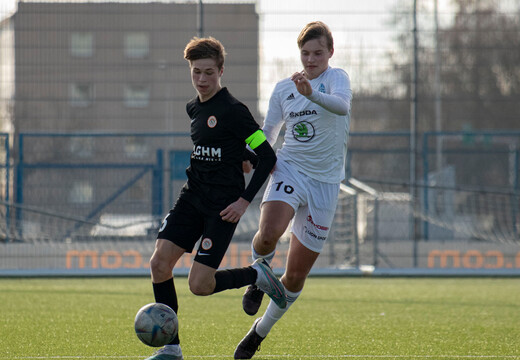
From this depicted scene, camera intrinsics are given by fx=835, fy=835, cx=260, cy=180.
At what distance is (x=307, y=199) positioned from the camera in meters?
5.27

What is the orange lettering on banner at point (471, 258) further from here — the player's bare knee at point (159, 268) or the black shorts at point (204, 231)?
the player's bare knee at point (159, 268)

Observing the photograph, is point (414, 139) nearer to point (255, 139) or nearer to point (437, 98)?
point (437, 98)

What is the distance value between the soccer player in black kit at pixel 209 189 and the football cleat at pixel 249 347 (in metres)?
0.39

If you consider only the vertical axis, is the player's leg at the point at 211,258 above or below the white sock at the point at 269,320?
above

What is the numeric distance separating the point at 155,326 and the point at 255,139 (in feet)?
3.93

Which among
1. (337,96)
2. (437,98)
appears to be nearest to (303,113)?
(337,96)

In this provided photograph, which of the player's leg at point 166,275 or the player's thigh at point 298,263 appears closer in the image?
the player's leg at point 166,275

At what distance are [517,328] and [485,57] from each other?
7573mm

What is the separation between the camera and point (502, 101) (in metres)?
13.1

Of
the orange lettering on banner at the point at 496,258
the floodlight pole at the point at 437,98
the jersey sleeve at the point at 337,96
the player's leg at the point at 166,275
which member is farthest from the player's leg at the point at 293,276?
the floodlight pole at the point at 437,98

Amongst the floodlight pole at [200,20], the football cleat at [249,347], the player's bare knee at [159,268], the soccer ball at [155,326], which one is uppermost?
the floodlight pole at [200,20]

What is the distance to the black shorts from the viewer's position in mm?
4691

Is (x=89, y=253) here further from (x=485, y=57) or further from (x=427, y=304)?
(x=485, y=57)

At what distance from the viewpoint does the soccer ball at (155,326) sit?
4.38 meters
